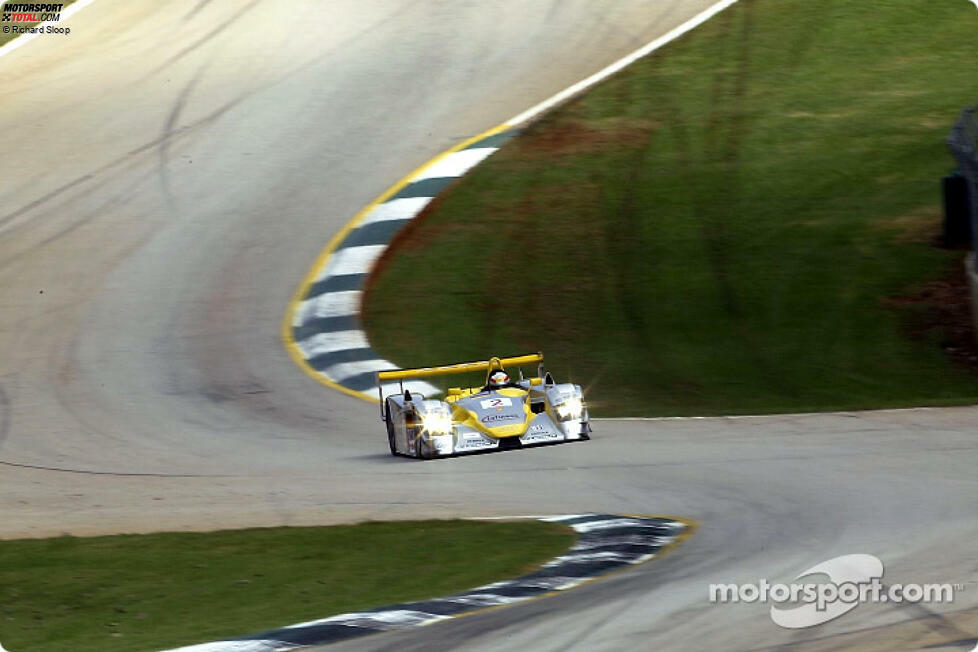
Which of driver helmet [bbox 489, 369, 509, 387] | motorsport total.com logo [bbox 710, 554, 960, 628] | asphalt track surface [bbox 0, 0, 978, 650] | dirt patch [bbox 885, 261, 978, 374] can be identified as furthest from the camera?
dirt patch [bbox 885, 261, 978, 374]

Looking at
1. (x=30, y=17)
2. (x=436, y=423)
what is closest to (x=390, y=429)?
(x=436, y=423)

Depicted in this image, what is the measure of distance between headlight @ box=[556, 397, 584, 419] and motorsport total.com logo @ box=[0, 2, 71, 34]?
20.5 metres

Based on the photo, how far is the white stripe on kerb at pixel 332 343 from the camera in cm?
1773

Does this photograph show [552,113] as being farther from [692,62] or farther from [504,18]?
[504,18]

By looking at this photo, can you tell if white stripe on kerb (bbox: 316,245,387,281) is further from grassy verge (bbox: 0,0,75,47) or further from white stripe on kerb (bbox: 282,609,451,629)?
grassy verge (bbox: 0,0,75,47)

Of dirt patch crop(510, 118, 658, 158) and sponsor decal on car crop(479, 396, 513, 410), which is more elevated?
dirt patch crop(510, 118, 658, 158)

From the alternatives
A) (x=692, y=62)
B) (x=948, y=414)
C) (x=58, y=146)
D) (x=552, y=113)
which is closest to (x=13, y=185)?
(x=58, y=146)

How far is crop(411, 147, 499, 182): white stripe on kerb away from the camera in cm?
2270

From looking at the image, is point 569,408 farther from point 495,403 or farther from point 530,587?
point 530,587

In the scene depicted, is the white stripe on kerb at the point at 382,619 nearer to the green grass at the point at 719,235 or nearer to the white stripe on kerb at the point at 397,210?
the green grass at the point at 719,235

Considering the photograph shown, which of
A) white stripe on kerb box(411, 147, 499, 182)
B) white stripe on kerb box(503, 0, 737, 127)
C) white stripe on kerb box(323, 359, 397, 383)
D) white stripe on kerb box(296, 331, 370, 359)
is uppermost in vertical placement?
white stripe on kerb box(503, 0, 737, 127)

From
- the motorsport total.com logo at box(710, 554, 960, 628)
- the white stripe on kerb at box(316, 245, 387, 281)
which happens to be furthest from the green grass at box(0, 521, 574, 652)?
the white stripe on kerb at box(316, 245, 387, 281)

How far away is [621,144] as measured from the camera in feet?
74.4

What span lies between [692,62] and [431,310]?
9.75 m
